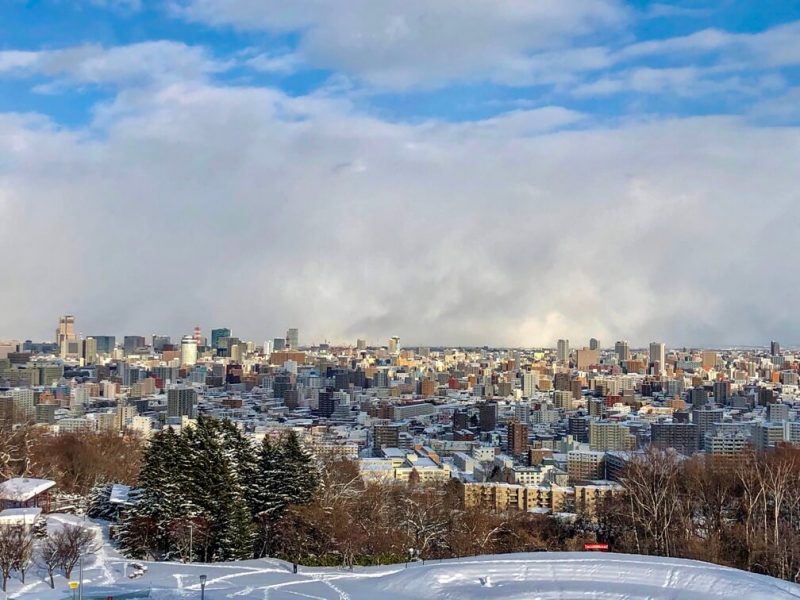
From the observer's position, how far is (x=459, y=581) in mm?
8438

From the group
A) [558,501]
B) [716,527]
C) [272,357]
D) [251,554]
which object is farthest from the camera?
[272,357]

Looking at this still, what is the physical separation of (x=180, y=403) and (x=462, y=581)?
50250 millimetres

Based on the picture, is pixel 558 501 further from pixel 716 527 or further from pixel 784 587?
pixel 784 587

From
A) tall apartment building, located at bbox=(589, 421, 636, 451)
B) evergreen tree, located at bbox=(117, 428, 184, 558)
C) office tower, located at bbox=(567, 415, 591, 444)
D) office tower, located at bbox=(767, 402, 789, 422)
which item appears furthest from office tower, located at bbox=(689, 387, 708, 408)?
evergreen tree, located at bbox=(117, 428, 184, 558)

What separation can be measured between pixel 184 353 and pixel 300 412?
3349cm

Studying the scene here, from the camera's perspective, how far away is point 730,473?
16156 millimetres

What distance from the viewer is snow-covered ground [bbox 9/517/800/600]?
26.0 ft

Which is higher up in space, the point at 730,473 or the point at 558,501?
the point at 730,473

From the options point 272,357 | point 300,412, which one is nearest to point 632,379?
point 300,412

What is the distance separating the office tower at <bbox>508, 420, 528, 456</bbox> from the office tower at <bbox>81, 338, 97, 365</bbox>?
2376 inches

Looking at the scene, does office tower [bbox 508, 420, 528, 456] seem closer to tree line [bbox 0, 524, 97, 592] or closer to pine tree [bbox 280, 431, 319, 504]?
pine tree [bbox 280, 431, 319, 504]

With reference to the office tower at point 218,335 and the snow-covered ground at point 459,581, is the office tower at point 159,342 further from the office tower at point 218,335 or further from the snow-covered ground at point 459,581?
the snow-covered ground at point 459,581

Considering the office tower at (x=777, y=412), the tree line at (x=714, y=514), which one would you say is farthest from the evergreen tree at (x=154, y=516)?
the office tower at (x=777, y=412)

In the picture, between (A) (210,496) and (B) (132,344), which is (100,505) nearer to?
(A) (210,496)
